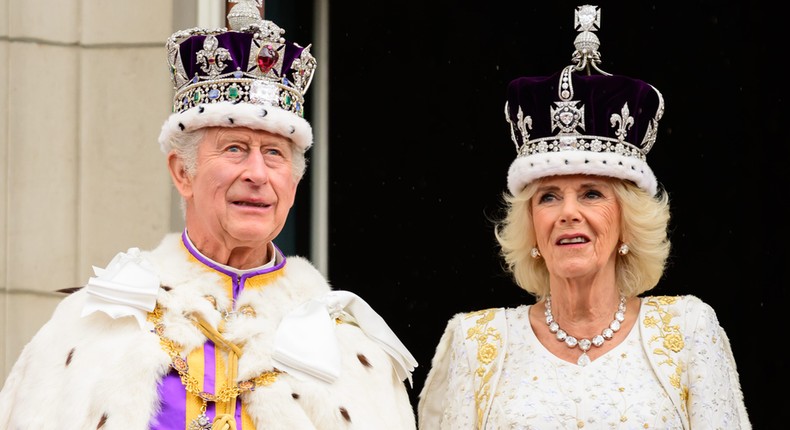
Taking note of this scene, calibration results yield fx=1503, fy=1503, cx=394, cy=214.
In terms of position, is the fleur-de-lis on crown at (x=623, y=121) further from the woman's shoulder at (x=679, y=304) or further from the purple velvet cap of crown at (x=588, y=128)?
the woman's shoulder at (x=679, y=304)

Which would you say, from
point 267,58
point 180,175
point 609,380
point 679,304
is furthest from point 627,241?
point 180,175

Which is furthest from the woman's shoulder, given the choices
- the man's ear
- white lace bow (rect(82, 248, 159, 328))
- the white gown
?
white lace bow (rect(82, 248, 159, 328))

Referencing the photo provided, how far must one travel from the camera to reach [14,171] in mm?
6043

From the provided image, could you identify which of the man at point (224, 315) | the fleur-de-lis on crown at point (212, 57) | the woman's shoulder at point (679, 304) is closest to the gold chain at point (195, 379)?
the man at point (224, 315)

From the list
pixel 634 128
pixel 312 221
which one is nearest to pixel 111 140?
pixel 312 221

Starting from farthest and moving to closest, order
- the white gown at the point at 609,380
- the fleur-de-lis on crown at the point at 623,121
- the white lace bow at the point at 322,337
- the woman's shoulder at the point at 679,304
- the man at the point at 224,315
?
the fleur-de-lis on crown at the point at 623,121, the woman's shoulder at the point at 679,304, the white gown at the point at 609,380, the white lace bow at the point at 322,337, the man at the point at 224,315

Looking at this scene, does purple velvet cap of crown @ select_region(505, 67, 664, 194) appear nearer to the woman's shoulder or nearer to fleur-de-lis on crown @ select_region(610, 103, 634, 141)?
fleur-de-lis on crown @ select_region(610, 103, 634, 141)

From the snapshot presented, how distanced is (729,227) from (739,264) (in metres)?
0.18

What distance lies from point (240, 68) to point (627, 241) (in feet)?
4.65

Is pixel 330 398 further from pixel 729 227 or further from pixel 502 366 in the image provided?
pixel 729 227

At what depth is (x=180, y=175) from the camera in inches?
174

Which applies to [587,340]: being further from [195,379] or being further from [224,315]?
[195,379]

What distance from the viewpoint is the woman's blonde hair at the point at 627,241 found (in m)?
4.88

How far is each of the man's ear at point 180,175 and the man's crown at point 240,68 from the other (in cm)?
14
